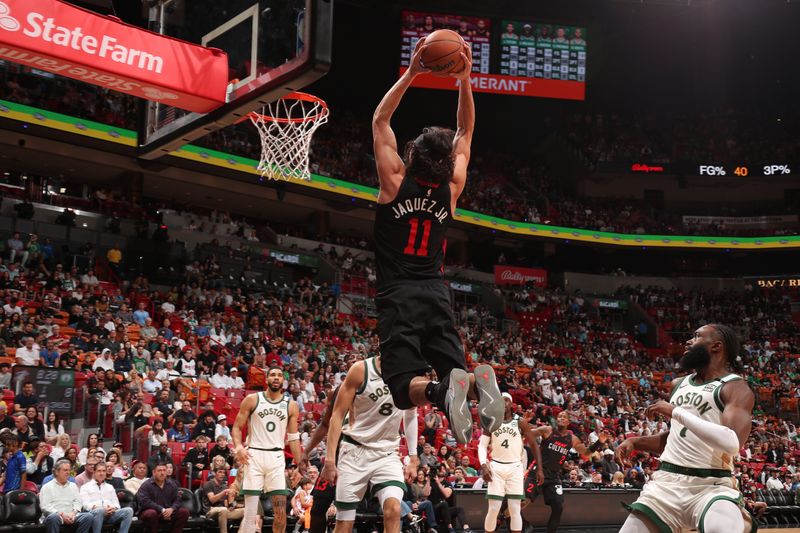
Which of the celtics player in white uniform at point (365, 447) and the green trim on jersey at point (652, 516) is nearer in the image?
the green trim on jersey at point (652, 516)

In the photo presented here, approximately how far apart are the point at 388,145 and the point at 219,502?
345 inches

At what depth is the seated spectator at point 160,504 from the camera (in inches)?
432

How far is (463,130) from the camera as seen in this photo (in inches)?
203

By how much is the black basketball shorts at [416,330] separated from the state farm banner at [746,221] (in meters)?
38.0

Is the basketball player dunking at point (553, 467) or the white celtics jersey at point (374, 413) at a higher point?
the white celtics jersey at point (374, 413)

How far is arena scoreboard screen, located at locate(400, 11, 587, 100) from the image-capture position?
104 feet

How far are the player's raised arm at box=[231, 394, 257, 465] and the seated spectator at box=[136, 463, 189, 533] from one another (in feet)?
7.34

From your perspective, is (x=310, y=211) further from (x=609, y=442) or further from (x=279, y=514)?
(x=279, y=514)

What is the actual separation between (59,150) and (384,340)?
2466cm

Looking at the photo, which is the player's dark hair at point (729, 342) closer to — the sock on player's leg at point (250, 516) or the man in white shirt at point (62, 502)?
the sock on player's leg at point (250, 516)

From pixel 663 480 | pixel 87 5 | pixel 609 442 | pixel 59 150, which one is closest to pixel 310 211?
pixel 59 150

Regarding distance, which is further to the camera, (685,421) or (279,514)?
(279,514)

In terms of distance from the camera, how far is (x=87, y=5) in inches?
450

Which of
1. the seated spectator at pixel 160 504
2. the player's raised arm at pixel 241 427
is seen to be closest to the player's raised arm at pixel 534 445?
the player's raised arm at pixel 241 427
